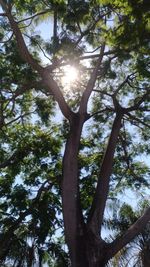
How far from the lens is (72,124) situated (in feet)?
33.6

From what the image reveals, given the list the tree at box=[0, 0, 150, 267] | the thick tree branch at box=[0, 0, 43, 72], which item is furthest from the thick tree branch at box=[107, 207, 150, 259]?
the thick tree branch at box=[0, 0, 43, 72]

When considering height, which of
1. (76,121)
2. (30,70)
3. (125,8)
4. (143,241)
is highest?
(30,70)

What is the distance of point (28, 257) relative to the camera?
955 cm

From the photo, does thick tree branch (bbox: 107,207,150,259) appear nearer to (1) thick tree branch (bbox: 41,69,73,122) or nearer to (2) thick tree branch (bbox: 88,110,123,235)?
(2) thick tree branch (bbox: 88,110,123,235)

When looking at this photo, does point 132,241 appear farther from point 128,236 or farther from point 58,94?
point 58,94

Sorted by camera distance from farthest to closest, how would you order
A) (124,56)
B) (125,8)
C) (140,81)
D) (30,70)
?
(140,81), (30,70), (124,56), (125,8)

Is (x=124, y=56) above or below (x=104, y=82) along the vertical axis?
below

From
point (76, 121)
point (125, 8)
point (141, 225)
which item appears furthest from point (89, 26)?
point (141, 225)

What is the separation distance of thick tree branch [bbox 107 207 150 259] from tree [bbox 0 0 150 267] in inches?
0.8

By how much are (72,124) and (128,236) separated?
3.20 metres

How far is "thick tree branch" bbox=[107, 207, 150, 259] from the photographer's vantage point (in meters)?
8.36

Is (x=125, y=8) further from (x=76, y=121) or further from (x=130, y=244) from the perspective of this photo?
(x=130, y=244)

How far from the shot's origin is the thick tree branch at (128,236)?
8361 millimetres

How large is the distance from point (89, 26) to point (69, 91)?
2.63 meters
